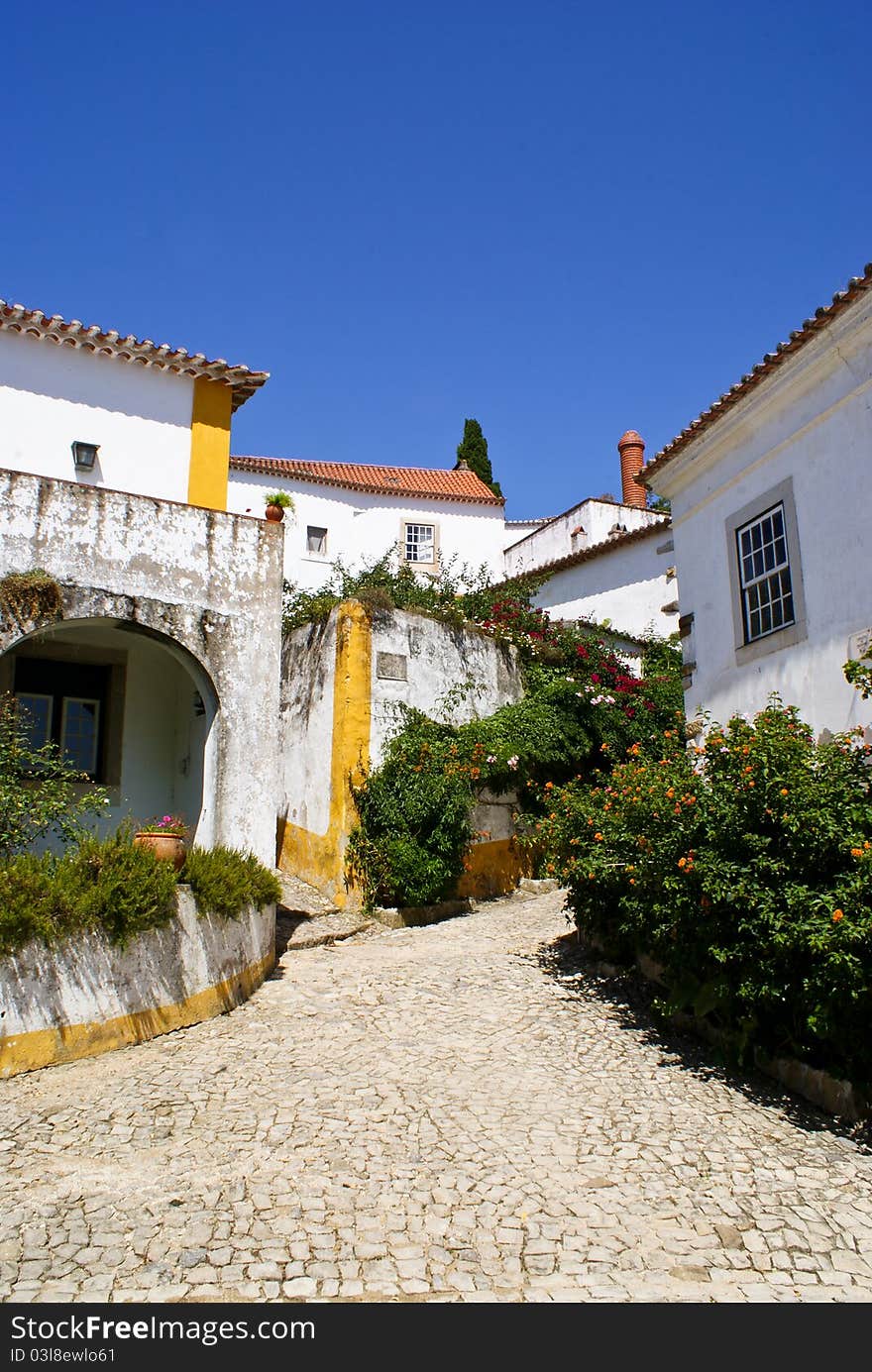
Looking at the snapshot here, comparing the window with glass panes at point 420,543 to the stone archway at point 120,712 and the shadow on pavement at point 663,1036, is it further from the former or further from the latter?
the shadow on pavement at point 663,1036

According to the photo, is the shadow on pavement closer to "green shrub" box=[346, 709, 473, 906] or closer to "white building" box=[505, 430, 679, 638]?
"green shrub" box=[346, 709, 473, 906]

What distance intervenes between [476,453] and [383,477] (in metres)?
8.93

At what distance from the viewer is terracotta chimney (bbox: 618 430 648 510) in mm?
28281

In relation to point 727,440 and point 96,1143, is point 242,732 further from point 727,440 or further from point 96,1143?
point 727,440

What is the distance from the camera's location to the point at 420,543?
2966 cm

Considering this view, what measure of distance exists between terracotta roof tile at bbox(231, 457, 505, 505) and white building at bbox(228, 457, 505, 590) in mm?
30

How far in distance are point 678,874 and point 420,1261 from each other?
3540mm

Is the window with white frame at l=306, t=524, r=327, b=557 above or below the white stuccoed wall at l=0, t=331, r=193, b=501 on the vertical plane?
above

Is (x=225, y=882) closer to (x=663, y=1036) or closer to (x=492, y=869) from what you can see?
(x=663, y=1036)

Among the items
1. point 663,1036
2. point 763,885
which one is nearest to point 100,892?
point 663,1036

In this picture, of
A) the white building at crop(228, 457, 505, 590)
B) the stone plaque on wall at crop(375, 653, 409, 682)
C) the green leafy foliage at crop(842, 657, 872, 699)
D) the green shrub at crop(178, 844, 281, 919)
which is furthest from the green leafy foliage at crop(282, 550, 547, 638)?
the white building at crop(228, 457, 505, 590)

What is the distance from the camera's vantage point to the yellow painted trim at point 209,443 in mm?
12398

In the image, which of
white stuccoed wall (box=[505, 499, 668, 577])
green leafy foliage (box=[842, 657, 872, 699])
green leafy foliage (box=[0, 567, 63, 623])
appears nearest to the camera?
green leafy foliage (box=[842, 657, 872, 699])
